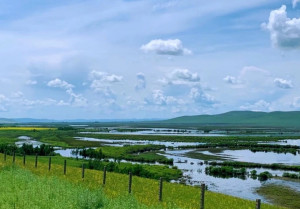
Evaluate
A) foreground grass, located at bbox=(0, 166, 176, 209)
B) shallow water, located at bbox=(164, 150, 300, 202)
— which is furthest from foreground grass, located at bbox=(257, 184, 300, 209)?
Result: foreground grass, located at bbox=(0, 166, 176, 209)

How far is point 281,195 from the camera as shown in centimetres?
4419

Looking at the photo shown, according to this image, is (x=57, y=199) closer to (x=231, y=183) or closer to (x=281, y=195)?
(x=281, y=195)

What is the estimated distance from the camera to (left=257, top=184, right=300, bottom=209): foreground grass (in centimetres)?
3997

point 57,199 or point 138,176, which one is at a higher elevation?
point 57,199

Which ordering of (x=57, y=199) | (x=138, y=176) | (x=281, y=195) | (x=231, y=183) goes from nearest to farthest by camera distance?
(x=57, y=199) < (x=281, y=195) < (x=138, y=176) < (x=231, y=183)

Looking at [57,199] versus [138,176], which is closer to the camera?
[57,199]

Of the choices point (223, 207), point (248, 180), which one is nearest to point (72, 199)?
point (223, 207)

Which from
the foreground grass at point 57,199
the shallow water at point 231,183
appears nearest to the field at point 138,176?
the foreground grass at point 57,199

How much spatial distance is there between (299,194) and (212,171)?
62.0ft

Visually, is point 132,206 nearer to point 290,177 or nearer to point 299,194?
point 299,194

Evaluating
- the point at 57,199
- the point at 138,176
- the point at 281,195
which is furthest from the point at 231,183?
the point at 57,199

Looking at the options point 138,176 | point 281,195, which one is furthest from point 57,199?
point 281,195

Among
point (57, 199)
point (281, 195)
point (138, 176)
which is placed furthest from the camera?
point (138, 176)

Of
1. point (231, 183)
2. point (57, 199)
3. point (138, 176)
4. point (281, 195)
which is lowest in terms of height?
point (231, 183)
